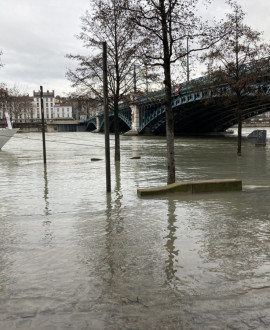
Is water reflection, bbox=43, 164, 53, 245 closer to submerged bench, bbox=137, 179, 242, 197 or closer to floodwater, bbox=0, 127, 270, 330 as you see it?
floodwater, bbox=0, 127, 270, 330

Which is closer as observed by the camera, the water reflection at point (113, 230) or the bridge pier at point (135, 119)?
the water reflection at point (113, 230)

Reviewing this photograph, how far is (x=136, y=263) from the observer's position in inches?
206

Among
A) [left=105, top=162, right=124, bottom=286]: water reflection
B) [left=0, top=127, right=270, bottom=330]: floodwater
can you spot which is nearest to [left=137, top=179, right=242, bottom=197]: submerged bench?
[left=0, top=127, right=270, bottom=330]: floodwater

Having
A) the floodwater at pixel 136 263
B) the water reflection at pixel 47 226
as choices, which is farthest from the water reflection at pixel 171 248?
the water reflection at pixel 47 226

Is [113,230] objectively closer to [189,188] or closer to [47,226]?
[47,226]

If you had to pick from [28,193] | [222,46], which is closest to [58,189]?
[28,193]

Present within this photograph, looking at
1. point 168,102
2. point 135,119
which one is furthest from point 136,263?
point 135,119

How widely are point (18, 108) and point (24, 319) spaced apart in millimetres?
124670

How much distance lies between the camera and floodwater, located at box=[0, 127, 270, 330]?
3.80 meters

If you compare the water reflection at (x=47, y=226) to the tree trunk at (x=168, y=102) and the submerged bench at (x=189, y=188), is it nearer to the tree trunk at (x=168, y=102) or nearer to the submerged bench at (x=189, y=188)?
the submerged bench at (x=189, y=188)

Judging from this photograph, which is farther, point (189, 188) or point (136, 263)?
point (189, 188)

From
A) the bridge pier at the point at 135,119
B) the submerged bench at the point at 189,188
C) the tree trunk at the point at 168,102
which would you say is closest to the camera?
the submerged bench at the point at 189,188

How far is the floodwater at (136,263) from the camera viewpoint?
12.5ft

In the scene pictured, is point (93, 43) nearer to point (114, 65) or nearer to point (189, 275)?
point (114, 65)
